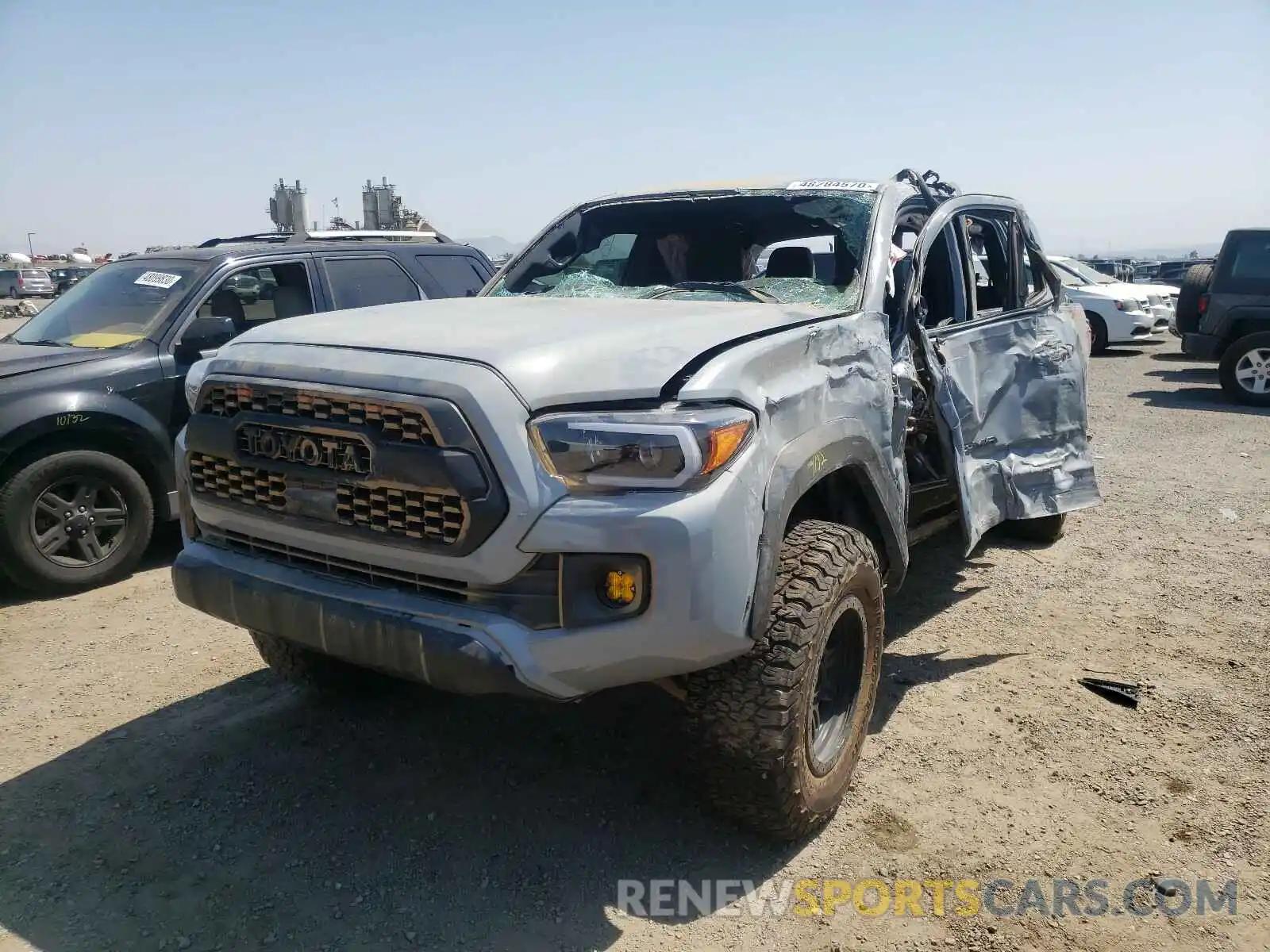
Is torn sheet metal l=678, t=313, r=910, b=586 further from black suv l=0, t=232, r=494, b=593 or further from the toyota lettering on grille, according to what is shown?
black suv l=0, t=232, r=494, b=593

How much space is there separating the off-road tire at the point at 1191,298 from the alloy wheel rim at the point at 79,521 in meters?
12.1

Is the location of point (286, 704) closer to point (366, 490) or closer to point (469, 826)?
point (469, 826)

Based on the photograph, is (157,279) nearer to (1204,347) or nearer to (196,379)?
(196,379)

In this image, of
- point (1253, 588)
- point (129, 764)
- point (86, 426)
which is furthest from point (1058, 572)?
point (86, 426)

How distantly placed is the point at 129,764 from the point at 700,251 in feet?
10.0

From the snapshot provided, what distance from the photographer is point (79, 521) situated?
5207mm

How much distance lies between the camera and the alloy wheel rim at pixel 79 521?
5117 mm

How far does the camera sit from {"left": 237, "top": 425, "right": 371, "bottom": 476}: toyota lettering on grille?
2584mm

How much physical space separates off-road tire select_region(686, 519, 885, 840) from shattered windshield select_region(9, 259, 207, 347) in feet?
14.7

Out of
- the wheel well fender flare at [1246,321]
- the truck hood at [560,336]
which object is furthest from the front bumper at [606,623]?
the wheel well fender flare at [1246,321]

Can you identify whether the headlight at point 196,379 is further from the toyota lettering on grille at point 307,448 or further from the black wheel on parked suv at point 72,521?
the black wheel on parked suv at point 72,521

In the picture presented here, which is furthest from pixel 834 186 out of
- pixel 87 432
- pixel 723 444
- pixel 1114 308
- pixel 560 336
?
pixel 1114 308

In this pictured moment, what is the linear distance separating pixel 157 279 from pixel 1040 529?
5639 millimetres

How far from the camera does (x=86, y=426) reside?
204 inches
